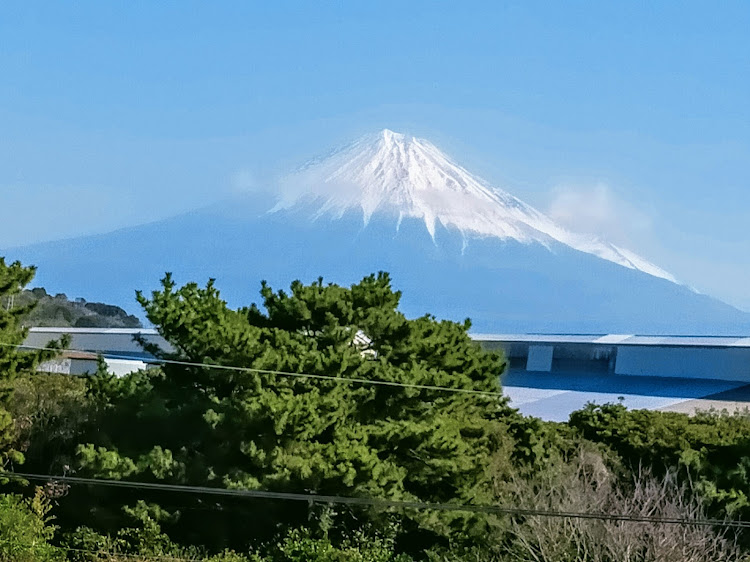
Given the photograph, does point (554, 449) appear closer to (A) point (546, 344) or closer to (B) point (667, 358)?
(B) point (667, 358)

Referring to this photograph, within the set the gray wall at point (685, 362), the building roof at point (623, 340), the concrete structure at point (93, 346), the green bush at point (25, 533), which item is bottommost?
the green bush at point (25, 533)

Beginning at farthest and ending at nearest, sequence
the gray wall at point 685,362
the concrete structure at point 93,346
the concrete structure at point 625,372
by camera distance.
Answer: the concrete structure at point 93,346
the gray wall at point 685,362
the concrete structure at point 625,372

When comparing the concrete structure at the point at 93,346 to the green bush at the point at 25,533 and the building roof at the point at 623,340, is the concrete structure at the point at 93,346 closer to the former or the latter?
the green bush at the point at 25,533

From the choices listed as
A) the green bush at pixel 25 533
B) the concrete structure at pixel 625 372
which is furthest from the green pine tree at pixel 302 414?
the concrete structure at pixel 625 372

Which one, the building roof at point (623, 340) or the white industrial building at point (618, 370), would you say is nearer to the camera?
the white industrial building at point (618, 370)

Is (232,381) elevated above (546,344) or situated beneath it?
situated beneath

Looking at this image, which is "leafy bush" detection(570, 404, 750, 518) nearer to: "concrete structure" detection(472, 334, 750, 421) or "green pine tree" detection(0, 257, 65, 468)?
"concrete structure" detection(472, 334, 750, 421)

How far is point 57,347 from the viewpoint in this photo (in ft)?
61.4

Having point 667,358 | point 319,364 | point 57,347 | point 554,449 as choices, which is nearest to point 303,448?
point 319,364

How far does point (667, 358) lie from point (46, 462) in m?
11.9

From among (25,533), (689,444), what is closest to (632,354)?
(689,444)

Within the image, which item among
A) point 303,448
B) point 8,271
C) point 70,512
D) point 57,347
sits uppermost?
point 8,271

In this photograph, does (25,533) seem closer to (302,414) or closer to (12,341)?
(12,341)

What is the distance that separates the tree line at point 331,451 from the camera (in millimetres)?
15398
